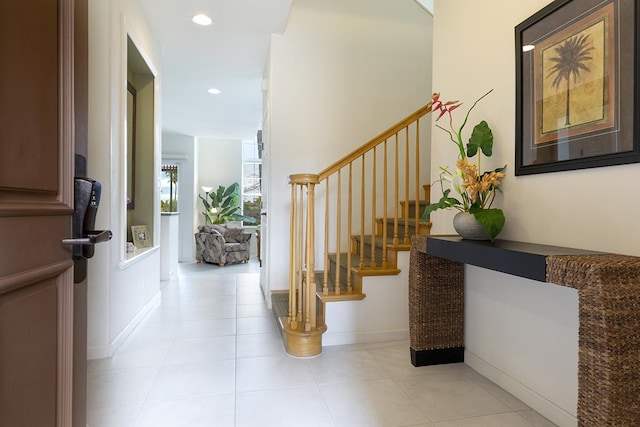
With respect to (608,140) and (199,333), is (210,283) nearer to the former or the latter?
(199,333)

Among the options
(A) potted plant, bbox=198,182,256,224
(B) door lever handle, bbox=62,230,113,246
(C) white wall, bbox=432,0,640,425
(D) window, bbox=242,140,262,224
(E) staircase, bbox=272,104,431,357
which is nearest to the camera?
(B) door lever handle, bbox=62,230,113,246

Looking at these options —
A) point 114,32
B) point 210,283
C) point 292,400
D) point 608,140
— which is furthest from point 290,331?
point 210,283

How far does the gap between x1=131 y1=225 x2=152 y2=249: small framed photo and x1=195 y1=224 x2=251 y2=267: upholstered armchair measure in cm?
287

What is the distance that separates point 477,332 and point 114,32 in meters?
3.23

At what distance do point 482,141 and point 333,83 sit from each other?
7.12ft

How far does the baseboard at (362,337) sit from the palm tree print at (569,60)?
6.17ft

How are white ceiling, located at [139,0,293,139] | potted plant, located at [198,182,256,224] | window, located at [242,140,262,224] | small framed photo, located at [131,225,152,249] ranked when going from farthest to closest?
1. window, located at [242,140,262,224]
2. potted plant, located at [198,182,256,224]
3. small framed photo, located at [131,225,152,249]
4. white ceiling, located at [139,0,293,139]

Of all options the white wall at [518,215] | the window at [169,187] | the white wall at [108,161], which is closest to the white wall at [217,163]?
the window at [169,187]

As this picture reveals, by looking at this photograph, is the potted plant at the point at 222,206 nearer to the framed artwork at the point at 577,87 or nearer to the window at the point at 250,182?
the window at the point at 250,182

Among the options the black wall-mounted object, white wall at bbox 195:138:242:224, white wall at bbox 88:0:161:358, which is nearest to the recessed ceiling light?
white wall at bbox 88:0:161:358

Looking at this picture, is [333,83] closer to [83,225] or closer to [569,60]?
[569,60]

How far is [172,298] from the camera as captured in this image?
391 cm

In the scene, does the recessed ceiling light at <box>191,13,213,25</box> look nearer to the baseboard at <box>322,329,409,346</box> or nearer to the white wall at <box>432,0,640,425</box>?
the white wall at <box>432,0,640,425</box>

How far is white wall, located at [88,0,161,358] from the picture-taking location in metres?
2.29
